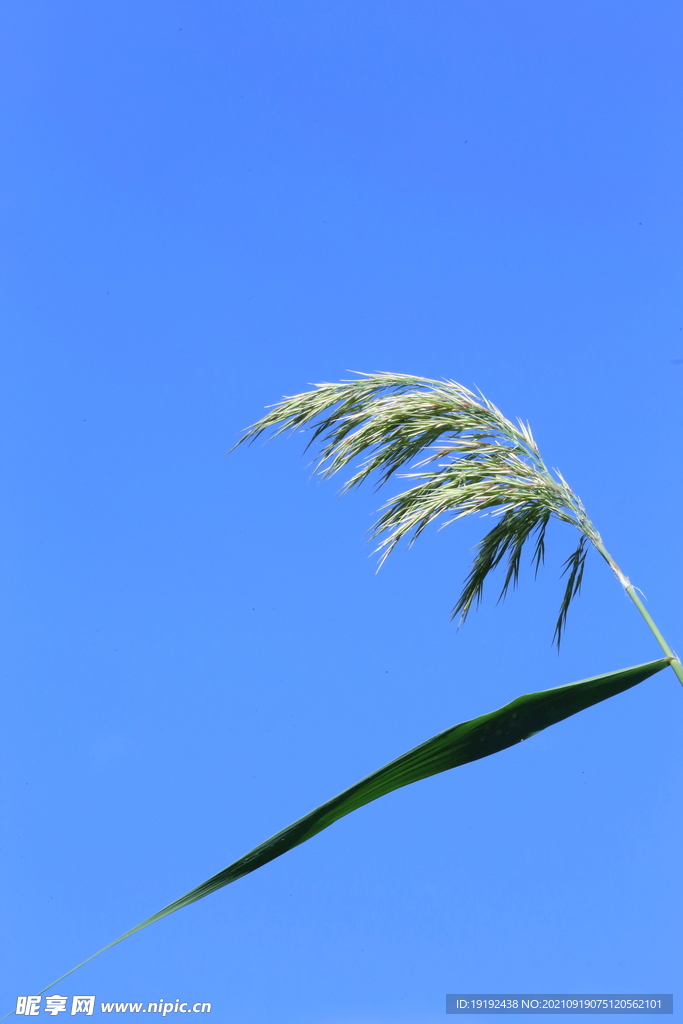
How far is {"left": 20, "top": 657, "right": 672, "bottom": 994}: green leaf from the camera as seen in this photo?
0.62 m

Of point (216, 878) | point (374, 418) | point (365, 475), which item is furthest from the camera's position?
point (365, 475)

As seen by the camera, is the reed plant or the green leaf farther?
the reed plant

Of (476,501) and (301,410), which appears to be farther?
(301,410)

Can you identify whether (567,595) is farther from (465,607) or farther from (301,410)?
(301,410)

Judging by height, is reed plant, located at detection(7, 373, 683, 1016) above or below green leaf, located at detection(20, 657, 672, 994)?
above

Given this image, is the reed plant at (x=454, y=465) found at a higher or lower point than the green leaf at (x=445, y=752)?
higher

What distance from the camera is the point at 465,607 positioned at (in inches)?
91.3

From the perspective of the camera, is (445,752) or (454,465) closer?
(445,752)

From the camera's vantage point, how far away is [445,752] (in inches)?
27.8

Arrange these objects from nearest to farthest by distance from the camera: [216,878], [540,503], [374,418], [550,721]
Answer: [216,878] < [550,721] < [540,503] < [374,418]

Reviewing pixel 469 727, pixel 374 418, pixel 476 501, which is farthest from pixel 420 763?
pixel 374 418

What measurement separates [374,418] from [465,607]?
0.60 meters

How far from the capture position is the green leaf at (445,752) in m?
0.62

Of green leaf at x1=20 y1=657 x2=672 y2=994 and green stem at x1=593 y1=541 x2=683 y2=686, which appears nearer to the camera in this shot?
green leaf at x1=20 y1=657 x2=672 y2=994
